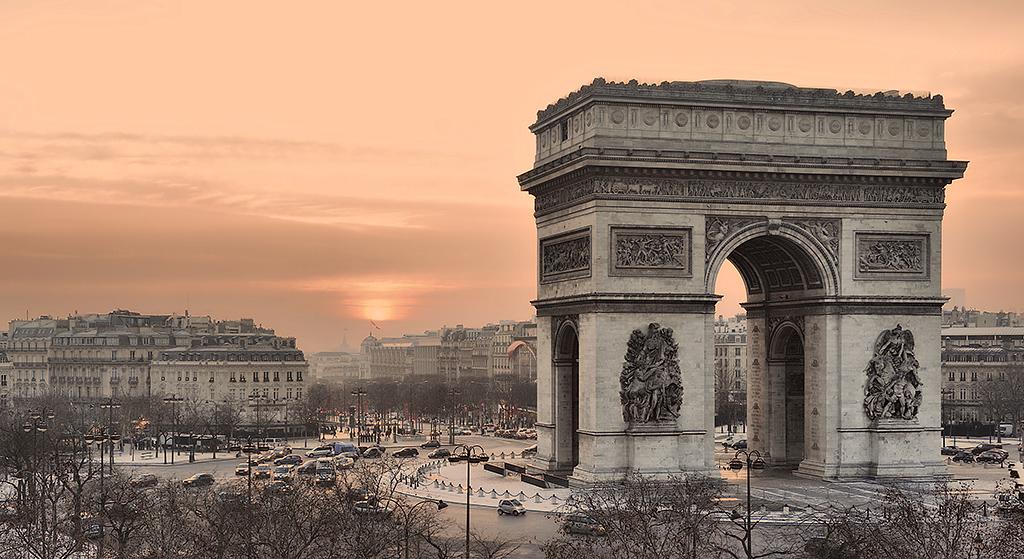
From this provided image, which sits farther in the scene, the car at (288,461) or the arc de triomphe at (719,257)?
the car at (288,461)

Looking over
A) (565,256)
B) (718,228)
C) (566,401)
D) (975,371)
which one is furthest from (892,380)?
(975,371)

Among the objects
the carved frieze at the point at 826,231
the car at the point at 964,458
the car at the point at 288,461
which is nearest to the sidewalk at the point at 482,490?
the carved frieze at the point at 826,231

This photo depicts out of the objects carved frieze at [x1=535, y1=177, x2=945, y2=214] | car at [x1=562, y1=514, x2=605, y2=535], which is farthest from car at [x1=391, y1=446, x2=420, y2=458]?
car at [x1=562, y1=514, x2=605, y2=535]

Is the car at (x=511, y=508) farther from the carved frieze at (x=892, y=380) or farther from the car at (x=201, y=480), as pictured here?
the car at (x=201, y=480)

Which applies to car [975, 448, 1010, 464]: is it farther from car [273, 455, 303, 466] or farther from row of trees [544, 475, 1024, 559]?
car [273, 455, 303, 466]

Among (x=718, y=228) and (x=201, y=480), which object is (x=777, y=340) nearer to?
(x=718, y=228)

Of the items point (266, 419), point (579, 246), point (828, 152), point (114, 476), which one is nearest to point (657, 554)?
point (579, 246)

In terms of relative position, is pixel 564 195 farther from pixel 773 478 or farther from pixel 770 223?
pixel 773 478
